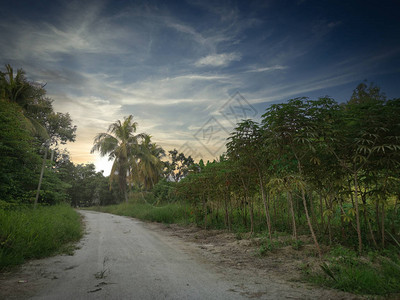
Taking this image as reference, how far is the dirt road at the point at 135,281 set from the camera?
3311 mm

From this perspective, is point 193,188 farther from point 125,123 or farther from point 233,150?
point 125,123

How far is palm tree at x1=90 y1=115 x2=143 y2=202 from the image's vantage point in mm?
27781

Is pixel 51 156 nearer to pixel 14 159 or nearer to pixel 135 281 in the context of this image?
pixel 14 159

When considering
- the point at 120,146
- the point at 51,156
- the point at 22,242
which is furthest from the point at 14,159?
the point at 120,146

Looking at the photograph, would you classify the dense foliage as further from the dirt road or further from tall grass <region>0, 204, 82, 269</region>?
tall grass <region>0, 204, 82, 269</region>

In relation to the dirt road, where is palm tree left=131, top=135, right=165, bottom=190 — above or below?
above

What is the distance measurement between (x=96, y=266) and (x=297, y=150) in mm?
5042

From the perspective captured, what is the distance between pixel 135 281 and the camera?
3.84m

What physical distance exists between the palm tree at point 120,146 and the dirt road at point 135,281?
2330 cm

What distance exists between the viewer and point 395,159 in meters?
4.13

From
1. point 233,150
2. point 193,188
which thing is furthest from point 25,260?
point 193,188

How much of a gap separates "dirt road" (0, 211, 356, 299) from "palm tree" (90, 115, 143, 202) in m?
23.3

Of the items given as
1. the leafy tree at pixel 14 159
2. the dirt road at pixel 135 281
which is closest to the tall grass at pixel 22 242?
the dirt road at pixel 135 281

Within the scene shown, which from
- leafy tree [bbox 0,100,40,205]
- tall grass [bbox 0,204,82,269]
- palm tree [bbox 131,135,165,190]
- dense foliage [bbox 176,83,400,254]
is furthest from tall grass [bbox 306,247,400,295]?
palm tree [bbox 131,135,165,190]
